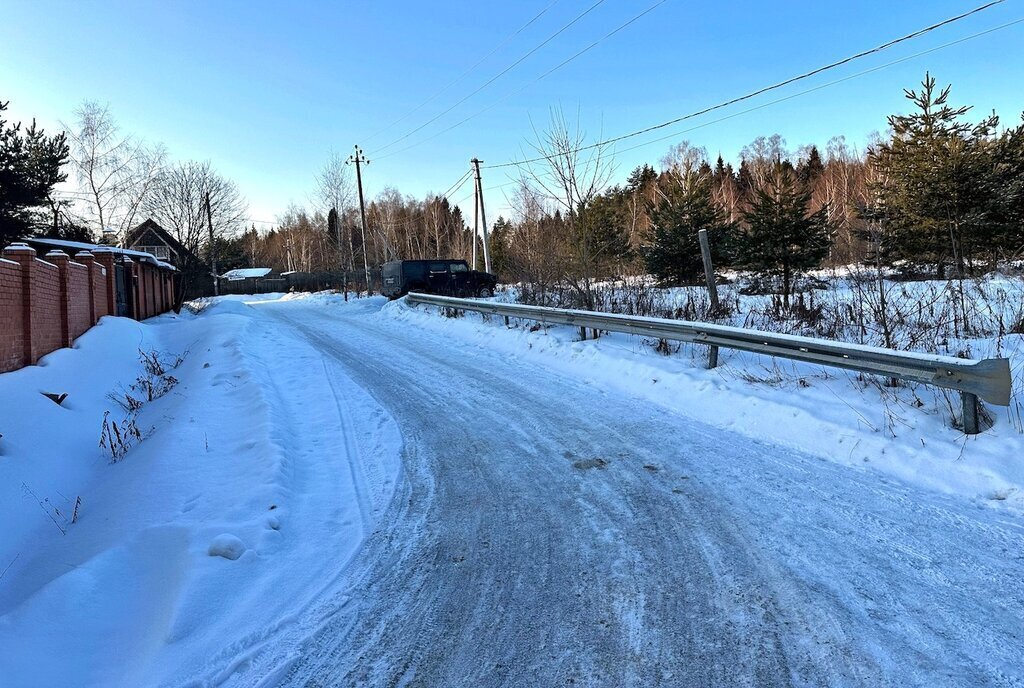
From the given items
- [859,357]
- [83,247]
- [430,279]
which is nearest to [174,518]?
[859,357]

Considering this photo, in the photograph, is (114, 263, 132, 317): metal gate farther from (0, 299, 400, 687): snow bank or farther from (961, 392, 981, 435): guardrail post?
(961, 392, 981, 435): guardrail post

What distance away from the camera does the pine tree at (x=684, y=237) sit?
25.2 meters

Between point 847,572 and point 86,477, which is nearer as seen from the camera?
point 847,572

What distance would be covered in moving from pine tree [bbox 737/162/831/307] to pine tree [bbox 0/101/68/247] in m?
26.9

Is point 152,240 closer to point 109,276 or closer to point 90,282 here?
point 109,276

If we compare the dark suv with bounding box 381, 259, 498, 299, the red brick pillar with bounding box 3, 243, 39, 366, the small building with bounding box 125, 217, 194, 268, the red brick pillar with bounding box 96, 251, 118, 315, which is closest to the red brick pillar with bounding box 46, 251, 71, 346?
the red brick pillar with bounding box 3, 243, 39, 366

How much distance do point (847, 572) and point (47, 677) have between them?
4.05 meters

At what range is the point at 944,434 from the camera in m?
4.42

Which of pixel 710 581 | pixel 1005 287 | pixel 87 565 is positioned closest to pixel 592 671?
pixel 710 581

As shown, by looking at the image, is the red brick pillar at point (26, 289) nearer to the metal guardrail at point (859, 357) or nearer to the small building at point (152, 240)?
the metal guardrail at point (859, 357)

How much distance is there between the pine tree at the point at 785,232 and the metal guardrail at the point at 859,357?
13772 mm

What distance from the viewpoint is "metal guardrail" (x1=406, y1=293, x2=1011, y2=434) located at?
4184 millimetres

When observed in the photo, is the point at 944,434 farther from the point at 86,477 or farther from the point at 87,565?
the point at 86,477

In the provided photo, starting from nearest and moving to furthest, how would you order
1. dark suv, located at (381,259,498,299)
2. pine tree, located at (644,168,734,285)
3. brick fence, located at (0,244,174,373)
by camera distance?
brick fence, located at (0,244,174,373) → dark suv, located at (381,259,498,299) → pine tree, located at (644,168,734,285)
